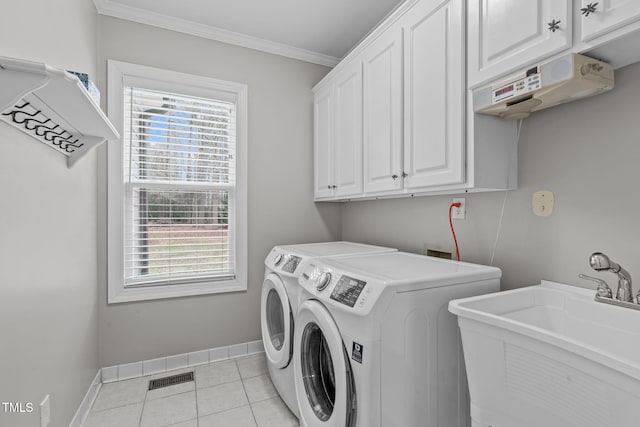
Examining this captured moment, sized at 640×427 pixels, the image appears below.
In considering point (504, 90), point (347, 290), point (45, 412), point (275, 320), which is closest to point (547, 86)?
point (504, 90)

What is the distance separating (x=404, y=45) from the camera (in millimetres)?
1710

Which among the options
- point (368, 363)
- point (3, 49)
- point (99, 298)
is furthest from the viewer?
point (99, 298)

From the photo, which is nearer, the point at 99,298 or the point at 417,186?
the point at 417,186

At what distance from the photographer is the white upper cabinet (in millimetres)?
2158

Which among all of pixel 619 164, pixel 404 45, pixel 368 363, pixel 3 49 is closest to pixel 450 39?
pixel 404 45

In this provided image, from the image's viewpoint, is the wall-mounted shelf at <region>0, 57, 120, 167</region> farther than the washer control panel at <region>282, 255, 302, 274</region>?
No

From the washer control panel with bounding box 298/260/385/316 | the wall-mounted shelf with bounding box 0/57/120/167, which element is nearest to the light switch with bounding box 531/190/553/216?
the washer control panel with bounding box 298/260/385/316

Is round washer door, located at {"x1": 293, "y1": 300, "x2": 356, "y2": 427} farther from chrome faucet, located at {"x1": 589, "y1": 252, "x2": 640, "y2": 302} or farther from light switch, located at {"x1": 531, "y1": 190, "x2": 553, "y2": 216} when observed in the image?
light switch, located at {"x1": 531, "y1": 190, "x2": 553, "y2": 216}

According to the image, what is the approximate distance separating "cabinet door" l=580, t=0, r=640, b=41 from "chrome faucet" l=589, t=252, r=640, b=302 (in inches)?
27.3

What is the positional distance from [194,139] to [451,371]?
7.55ft

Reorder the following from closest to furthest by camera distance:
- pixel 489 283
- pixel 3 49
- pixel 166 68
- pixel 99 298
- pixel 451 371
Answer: pixel 3 49 → pixel 451 371 → pixel 489 283 → pixel 99 298 → pixel 166 68

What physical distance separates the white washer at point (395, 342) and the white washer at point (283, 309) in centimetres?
35

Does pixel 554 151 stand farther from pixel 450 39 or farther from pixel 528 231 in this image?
pixel 450 39

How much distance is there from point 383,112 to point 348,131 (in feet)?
1.36
